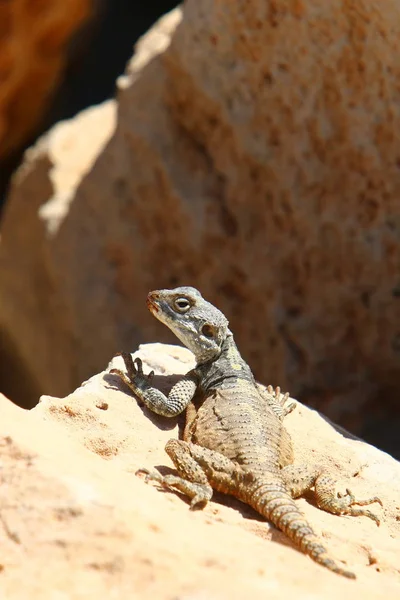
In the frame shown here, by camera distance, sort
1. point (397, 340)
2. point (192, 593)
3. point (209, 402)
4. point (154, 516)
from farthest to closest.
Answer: point (397, 340), point (209, 402), point (154, 516), point (192, 593)

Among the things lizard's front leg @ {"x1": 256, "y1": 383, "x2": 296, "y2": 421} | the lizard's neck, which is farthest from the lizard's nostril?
lizard's front leg @ {"x1": 256, "y1": 383, "x2": 296, "y2": 421}

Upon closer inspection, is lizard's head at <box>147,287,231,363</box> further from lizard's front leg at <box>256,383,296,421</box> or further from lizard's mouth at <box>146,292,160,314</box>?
lizard's front leg at <box>256,383,296,421</box>

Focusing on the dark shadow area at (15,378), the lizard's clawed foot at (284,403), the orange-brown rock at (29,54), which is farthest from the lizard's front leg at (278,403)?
the orange-brown rock at (29,54)

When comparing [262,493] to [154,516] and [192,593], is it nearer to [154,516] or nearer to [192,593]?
[154,516]

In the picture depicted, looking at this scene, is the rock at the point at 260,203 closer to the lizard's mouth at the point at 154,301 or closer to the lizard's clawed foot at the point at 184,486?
the lizard's mouth at the point at 154,301

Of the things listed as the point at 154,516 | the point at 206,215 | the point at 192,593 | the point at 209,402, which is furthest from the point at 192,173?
the point at 192,593

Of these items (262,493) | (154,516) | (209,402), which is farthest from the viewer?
(209,402)

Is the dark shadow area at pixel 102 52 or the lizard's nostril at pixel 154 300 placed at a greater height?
the dark shadow area at pixel 102 52

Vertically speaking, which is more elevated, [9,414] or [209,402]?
[9,414]
